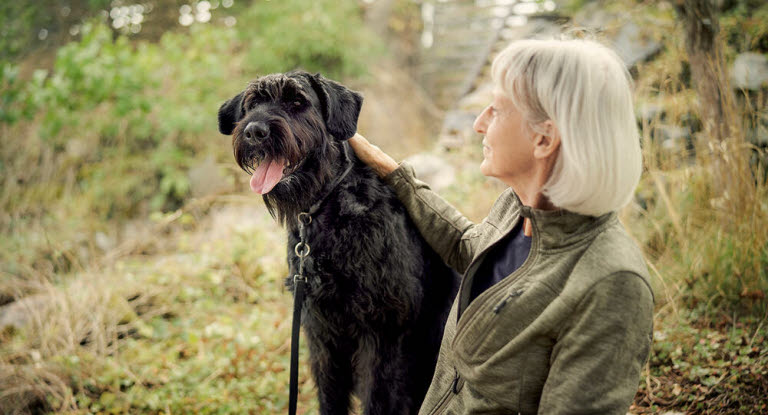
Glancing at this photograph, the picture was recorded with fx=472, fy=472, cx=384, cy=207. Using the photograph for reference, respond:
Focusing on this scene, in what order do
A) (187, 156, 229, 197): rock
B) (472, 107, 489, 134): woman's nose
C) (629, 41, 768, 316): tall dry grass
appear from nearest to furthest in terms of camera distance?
(472, 107, 489, 134): woman's nose
(629, 41, 768, 316): tall dry grass
(187, 156, 229, 197): rock

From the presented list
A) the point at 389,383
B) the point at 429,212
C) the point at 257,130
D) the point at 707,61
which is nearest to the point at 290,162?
the point at 257,130

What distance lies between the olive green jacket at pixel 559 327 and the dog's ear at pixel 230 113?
1.41m

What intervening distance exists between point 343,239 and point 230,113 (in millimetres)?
886

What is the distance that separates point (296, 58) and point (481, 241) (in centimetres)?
738

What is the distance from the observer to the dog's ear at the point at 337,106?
2154 mm

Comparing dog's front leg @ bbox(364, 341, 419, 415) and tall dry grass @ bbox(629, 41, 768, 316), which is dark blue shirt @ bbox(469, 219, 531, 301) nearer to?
dog's front leg @ bbox(364, 341, 419, 415)

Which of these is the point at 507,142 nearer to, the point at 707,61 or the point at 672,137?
the point at 707,61

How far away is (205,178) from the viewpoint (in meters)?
7.66

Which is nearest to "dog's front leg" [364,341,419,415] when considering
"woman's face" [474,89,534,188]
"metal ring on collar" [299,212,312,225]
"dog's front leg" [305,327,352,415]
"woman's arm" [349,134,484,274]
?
"dog's front leg" [305,327,352,415]

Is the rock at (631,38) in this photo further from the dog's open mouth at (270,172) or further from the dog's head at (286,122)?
the dog's open mouth at (270,172)

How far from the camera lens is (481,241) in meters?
1.82

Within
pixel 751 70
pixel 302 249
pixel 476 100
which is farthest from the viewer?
pixel 476 100

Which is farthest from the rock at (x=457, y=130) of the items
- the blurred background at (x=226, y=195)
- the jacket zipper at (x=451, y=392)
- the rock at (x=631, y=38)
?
the jacket zipper at (x=451, y=392)

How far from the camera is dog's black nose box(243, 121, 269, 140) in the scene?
6.48 feet
